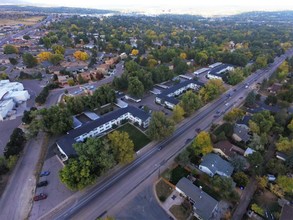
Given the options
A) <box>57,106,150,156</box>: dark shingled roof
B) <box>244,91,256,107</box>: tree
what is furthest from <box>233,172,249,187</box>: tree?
<box>244,91,256,107</box>: tree

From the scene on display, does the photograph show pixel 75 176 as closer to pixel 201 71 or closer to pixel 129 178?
pixel 129 178

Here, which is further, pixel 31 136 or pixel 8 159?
pixel 31 136

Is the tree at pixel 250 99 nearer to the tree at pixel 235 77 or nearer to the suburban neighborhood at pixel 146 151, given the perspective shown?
the suburban neighborhood at pixel 146 151

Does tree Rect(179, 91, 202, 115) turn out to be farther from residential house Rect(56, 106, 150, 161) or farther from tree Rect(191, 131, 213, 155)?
tree Rect(191, 131, 213, 155)

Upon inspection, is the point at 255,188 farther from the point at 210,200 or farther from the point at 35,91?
the point at 35,91

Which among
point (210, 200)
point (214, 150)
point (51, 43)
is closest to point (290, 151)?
point (214, 150)

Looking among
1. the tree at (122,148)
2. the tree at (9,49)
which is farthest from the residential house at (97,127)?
the tree at (9,49)
